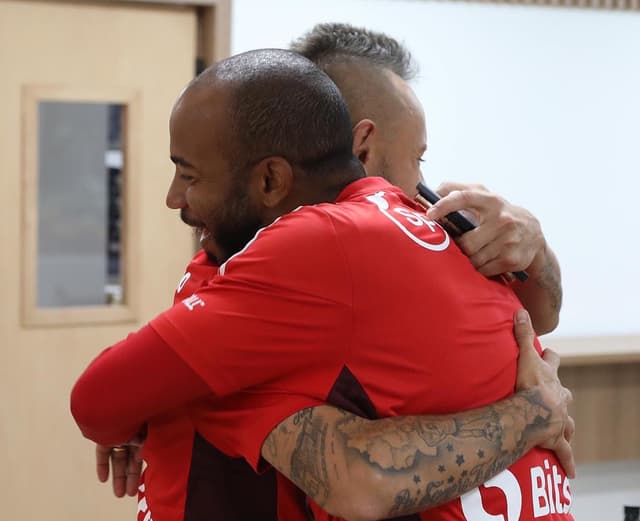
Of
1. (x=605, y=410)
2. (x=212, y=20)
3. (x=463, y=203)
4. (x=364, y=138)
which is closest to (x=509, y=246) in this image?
(x=463, y=203)

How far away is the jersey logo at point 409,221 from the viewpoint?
46.9 inches

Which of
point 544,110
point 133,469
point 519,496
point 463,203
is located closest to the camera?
point 519,496

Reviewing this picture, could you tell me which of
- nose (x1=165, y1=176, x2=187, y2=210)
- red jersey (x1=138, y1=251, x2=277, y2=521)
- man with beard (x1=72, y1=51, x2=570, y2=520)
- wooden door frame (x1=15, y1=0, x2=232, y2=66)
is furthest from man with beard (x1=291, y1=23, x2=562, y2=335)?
wooden door frame (x1=15, y1=0, x2=232, y2=66)

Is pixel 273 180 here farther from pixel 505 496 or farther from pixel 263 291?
pixel 505 496

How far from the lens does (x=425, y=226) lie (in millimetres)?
1237

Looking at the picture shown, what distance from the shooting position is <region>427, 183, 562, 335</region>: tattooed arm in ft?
4.24

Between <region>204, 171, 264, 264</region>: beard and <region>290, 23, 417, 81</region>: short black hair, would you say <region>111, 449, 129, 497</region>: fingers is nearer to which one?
<region>204, 171, 264, 264</region>: beard

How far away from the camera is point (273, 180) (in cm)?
122

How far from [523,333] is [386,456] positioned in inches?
11.2

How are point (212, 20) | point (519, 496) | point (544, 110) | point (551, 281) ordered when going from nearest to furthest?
point (519, 496), point (551, 281), point (212, 20), point (544, 110)

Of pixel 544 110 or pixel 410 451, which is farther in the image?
pixel 544 110

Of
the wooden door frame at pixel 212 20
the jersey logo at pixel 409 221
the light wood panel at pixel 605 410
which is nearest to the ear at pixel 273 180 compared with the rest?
the jersey logo at pixel 409 221

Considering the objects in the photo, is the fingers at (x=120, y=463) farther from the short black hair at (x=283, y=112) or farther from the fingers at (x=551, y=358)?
the fingers at (x=551, y=358)

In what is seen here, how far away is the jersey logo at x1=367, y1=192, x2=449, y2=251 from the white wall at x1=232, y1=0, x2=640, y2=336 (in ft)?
6.12
